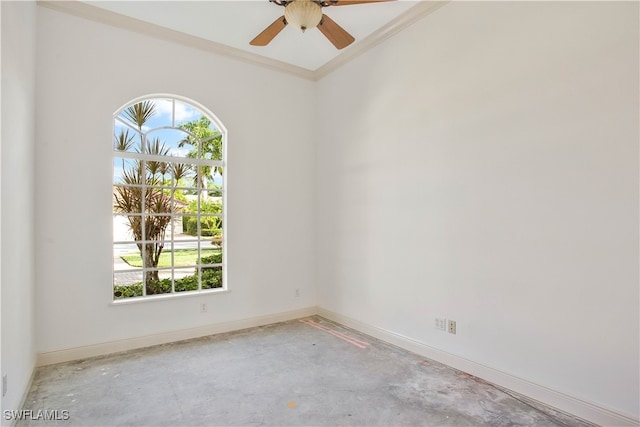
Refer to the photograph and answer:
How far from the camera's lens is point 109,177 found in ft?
11.0

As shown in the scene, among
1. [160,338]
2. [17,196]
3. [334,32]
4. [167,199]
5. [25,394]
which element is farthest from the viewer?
[167,199]

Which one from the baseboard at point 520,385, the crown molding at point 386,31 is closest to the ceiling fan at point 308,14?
the crown molding at point 386,31

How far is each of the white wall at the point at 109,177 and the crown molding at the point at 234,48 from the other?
2.5 inches

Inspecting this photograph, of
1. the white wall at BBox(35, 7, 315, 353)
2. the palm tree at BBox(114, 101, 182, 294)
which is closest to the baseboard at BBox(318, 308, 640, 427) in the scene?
the white wall at BBox(35, 7, 315, 353)

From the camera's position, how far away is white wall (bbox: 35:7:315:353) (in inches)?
121

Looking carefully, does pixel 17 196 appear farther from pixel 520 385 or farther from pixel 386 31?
pixel 520 385

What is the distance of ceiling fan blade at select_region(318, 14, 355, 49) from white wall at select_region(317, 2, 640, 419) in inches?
33.6

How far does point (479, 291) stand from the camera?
9.18ft

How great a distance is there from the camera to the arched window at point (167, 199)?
356 cm

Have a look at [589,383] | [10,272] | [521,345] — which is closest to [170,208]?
[10,272]

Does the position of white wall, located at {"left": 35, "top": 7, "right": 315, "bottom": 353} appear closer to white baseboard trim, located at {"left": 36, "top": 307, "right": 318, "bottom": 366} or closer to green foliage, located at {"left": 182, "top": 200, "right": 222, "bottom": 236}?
white baseboard trim, located at {"left": 36, "top": 307, "right": 318, "bottom": 366}

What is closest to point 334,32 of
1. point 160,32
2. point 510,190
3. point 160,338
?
point 510,190

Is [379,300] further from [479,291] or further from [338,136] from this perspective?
[338,136]

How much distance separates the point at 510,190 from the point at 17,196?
3493 millimetres
